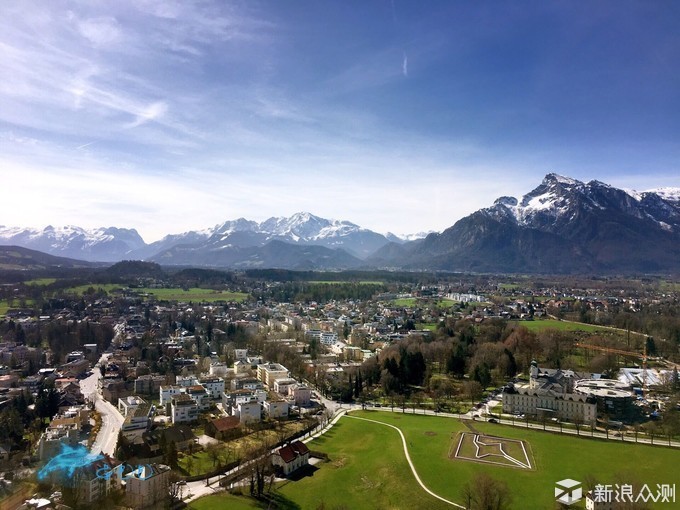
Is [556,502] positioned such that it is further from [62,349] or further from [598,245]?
[598,245]

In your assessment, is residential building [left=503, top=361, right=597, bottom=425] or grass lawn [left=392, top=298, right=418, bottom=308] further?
grass lawn [left=392, top=298, right=418, bottom=308]

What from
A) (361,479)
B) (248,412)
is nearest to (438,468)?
(361,479)

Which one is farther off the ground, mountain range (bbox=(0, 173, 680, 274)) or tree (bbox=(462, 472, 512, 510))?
mountain range (bbox=(0, 173, 680, 274))

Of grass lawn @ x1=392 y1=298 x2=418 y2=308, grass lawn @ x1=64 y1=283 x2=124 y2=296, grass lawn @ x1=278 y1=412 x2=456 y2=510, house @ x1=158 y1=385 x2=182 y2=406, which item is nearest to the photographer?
grass lawn @ x1=278 y1=412 x2=456 y2=510

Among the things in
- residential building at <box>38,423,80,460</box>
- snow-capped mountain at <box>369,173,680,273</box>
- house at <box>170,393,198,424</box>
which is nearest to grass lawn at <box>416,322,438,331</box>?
house at <box>170,393,198,424</box>

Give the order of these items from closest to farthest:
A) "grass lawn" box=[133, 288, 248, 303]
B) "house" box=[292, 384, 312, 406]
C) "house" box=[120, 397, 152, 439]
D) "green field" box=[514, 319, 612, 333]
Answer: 1. "house" box=[120, 397, 152, 439]
2. "house" box=[292, 384, 312, 406]
3. "green field" box=[514, 319, 612, 333]
4. "grass lawn" box=[133, 288, 248, 303]

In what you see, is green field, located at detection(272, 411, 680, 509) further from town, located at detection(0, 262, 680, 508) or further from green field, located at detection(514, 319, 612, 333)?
green field, located at detection(514, 319, 612, 333)

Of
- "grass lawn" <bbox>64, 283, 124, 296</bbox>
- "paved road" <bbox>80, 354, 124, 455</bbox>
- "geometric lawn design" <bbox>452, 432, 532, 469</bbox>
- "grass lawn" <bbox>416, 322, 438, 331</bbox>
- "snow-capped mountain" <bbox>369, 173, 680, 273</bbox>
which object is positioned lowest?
"paved road" <bbox>80, 354, 124, 455</bbox>
